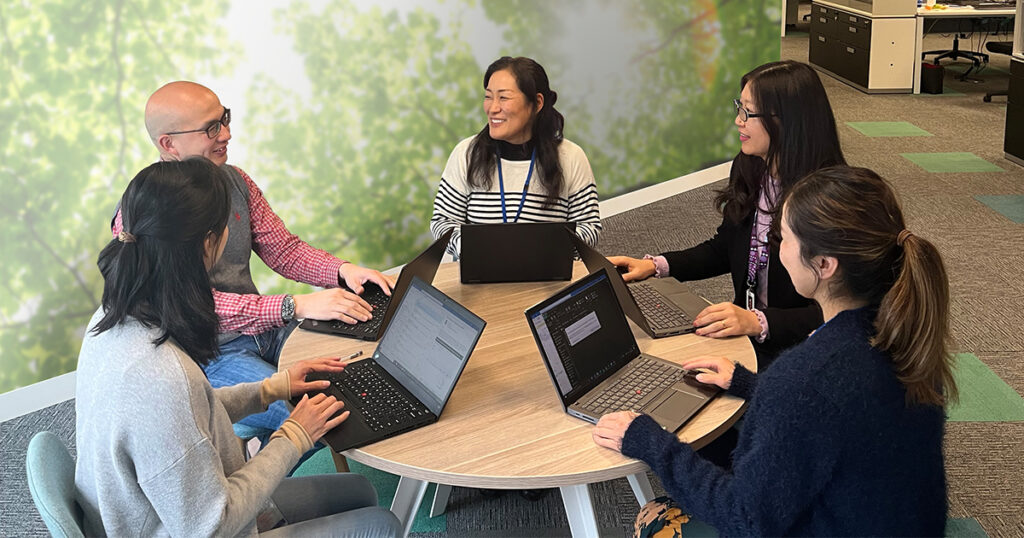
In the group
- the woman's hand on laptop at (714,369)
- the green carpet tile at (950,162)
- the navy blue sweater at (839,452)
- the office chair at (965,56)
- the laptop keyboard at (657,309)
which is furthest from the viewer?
the office chair at (965,56)

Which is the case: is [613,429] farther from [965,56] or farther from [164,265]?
[965,56]

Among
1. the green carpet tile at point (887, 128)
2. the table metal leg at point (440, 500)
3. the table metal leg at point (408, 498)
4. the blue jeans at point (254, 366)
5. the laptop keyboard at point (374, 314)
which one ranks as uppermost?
the laptop keyboard at point (374, 314)

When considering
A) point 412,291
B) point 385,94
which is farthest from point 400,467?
point 385,94

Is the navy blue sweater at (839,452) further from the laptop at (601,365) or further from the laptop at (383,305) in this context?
the laptop at (383,305)

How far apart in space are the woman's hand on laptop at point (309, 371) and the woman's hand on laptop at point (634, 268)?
93 centimetres

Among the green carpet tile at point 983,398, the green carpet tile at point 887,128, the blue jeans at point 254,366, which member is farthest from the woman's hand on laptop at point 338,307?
the green carpet tile at point 887,128

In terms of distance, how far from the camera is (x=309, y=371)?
7.09 feet

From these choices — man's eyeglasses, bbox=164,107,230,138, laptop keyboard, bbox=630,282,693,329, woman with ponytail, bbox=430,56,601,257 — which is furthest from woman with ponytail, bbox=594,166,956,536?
man's eyeglasses, bbox=164,107,230,138

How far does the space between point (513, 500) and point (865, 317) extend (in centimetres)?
154

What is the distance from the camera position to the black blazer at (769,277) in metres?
2.43

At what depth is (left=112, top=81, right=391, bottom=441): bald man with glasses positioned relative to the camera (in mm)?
2545

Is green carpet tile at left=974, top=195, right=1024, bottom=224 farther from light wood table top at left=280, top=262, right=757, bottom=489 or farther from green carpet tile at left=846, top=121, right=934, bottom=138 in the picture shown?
light wood table top at left=280, top=262, right=757, bottom=489

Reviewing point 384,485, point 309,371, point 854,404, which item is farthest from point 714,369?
point 384,485

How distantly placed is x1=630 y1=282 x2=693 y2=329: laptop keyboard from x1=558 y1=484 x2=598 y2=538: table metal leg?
1.60 ft
